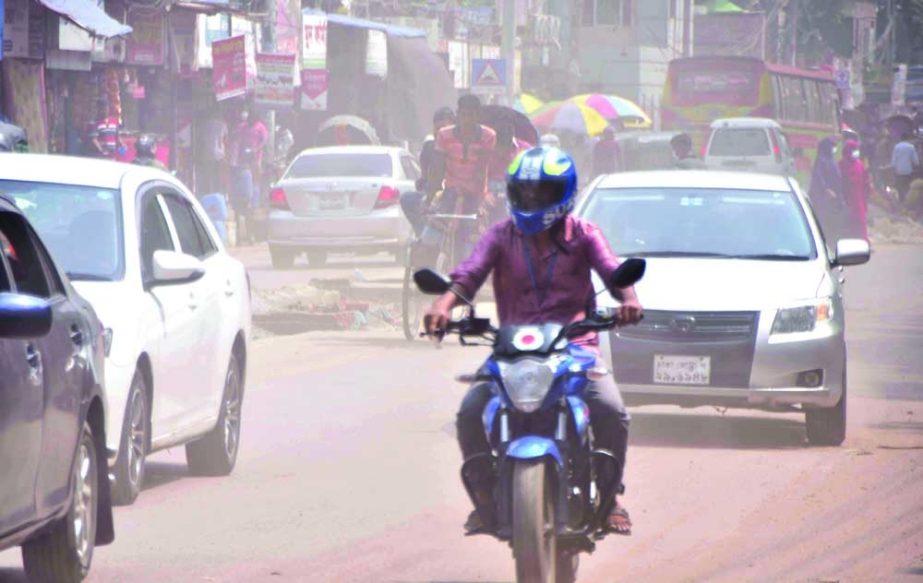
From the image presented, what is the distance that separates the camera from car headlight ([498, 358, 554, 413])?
20.8 ft

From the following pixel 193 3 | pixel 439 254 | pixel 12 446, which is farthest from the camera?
pixel 193 3

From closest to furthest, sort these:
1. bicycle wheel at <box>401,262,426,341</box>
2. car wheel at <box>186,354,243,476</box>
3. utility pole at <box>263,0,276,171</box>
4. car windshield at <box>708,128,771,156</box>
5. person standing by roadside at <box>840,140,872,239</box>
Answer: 1. car wheel at <box>186,354,243,476</box>
2. bicycle wheel at <box>401,262,426,341</box>
3. person standing by roadside at <box>840,140,872,239</box>
4. utility pole at <box>263,0,276,171</box>
5. car windshield at <box>708,128,771,156</box>

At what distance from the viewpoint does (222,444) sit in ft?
33.6

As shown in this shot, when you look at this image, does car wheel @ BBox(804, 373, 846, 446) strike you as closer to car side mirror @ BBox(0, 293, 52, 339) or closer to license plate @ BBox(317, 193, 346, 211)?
car side mirror @ BBox(0, 293, 52, 339)


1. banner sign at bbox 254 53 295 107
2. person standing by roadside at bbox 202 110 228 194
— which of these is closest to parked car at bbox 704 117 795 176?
banner sign at bbox 254 53 295 107

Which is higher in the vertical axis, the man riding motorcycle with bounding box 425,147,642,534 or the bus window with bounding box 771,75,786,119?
the man riding motorcycle with bounding box 425,147,642,534

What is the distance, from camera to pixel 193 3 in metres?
29.4

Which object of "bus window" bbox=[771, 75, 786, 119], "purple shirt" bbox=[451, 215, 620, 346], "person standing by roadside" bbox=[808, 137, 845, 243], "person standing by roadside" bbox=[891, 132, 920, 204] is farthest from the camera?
"bus window" bbox=[771, 75, 786, 119]

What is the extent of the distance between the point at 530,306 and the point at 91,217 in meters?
3.25

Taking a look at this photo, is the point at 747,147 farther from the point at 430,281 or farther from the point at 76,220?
the point at 430,281

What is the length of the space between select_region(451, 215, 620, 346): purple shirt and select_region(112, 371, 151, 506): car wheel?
7.87 ft

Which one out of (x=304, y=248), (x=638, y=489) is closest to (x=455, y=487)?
(x=638, y=489)

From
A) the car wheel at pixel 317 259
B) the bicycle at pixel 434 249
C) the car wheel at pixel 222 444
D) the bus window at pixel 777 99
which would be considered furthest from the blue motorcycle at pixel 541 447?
the bus window at pixel 777 99

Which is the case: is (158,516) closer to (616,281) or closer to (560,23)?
(616,281)
